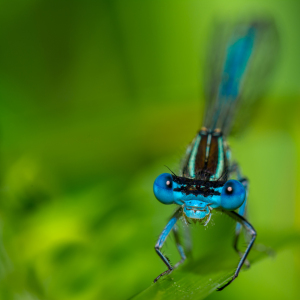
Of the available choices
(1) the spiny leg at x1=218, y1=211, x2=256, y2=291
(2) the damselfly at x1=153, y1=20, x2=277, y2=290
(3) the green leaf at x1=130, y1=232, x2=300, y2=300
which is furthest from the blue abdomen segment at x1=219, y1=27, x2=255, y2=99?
(3) the green leaf at x1=130, y1=232, x2=300, y2=300

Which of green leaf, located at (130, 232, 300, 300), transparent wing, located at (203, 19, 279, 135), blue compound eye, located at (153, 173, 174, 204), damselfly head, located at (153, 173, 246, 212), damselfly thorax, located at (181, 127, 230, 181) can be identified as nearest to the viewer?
green leaf, located at (130, 232, 300, 300)

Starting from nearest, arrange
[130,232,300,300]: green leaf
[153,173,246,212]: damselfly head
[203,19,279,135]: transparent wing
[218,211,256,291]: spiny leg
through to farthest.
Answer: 1. [130,232,300,300]: green leaf
2. [218,211,256,291]: spiny leg
3. [153,173,246,212]: damselfly head
4. [203,19,279,135]: transparent wing

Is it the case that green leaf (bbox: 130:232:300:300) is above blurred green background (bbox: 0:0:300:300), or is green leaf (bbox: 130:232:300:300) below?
below

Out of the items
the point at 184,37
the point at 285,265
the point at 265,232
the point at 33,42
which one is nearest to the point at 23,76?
the point at 33,42

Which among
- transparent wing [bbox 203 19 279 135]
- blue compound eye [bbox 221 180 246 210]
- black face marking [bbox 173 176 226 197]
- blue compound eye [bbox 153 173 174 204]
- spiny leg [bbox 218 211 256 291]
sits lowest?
spiny leg [bbox 218 211 256 291]

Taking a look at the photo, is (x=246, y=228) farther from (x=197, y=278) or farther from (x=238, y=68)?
(x=238, y=68)

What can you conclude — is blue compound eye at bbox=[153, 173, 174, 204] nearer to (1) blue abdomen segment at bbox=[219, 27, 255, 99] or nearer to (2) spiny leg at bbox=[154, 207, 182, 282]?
(2) spiny leg at bbox=[154, 207, 182, 282]
